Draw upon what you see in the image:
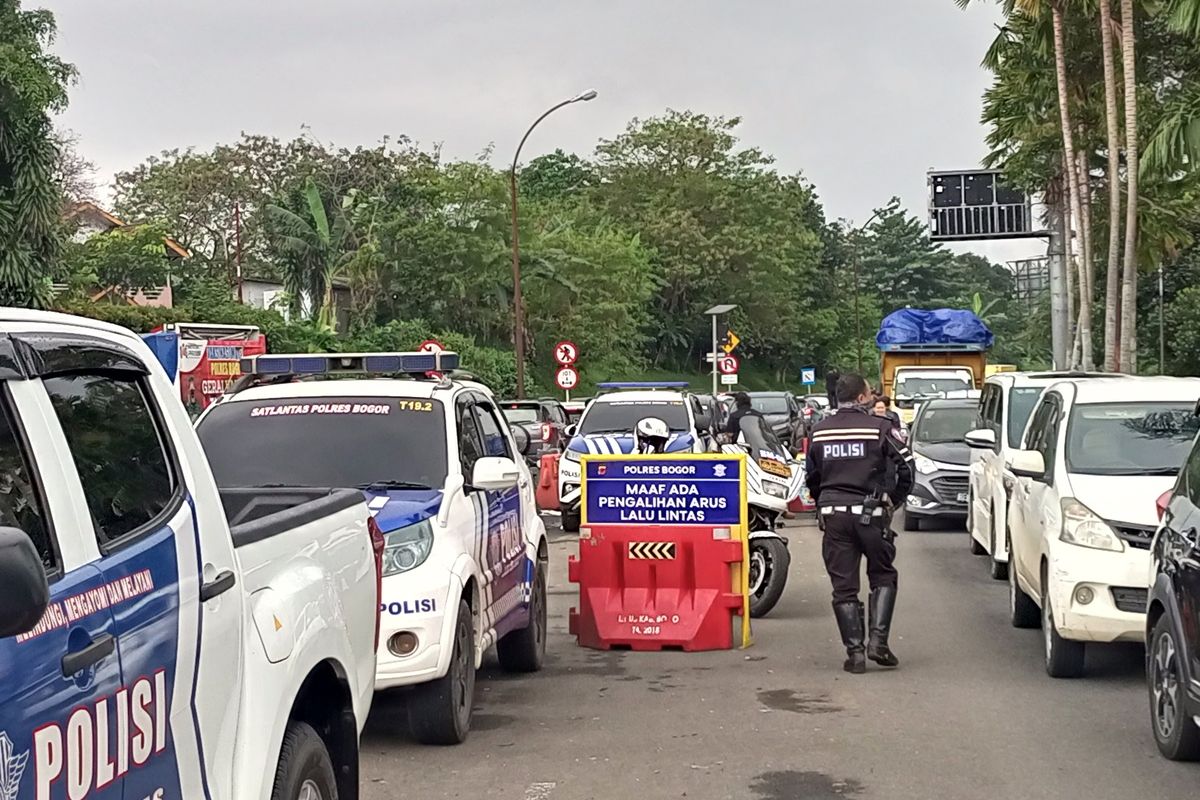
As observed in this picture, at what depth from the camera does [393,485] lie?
Result: 8344 millimetres

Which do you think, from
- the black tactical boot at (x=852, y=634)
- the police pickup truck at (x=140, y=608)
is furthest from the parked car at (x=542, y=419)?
the police pickup truck at (x=140, y=608)

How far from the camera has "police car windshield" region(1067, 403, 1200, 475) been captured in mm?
10062

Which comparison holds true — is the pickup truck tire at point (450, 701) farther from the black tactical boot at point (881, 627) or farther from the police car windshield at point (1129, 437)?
the police car windshield at point (1129, 437)

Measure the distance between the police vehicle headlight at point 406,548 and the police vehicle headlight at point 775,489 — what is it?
5340 millimetres

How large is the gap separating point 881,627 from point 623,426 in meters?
11.1

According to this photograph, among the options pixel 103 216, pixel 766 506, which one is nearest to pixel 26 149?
pixel 766 506

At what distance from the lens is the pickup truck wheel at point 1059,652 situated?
9.35 metres

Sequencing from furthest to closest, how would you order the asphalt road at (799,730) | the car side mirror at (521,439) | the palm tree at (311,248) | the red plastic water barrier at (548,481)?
the palm tree at (311,248)
the red plastic water barrier at (548,481)
the car side mirror at (521,439)
the asphalt road at (799,730)

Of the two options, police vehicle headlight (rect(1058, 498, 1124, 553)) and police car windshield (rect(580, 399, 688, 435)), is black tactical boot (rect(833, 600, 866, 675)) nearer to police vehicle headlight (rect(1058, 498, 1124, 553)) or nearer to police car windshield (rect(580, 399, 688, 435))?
police vehicle headlight (rect(1058, 498, 1124, 553))

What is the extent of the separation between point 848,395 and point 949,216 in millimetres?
53493

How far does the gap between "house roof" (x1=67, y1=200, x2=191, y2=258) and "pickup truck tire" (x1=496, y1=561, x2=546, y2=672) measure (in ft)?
146

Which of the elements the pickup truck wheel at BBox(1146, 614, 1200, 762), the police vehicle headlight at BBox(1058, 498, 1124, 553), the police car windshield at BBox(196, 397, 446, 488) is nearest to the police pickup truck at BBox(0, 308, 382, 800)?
the police car windshield at BBox(196, 397, 446, 488)

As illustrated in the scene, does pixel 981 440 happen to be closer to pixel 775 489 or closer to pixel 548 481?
pixel 775 489

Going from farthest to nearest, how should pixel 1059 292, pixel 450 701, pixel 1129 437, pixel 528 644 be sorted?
pixel 1059 292
pixel 1129 437
pixel 528 644
pixel 450 701
